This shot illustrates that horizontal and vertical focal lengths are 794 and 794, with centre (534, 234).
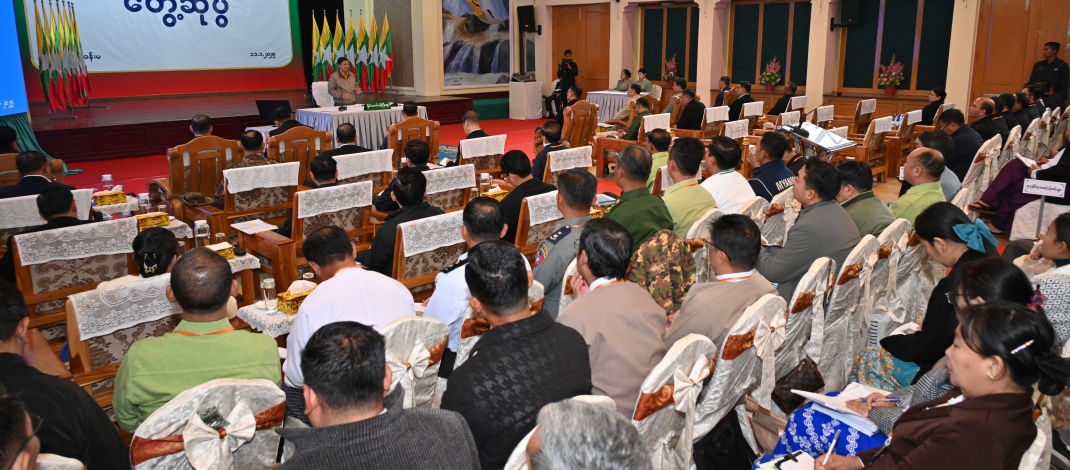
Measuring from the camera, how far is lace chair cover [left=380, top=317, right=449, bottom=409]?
2.46 metres

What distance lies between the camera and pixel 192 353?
2.37 metres

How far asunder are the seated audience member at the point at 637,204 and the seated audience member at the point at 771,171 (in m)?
1.43

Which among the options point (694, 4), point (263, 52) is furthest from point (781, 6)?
point (263, 52)

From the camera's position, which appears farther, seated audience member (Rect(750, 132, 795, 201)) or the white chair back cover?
the white chair back cover

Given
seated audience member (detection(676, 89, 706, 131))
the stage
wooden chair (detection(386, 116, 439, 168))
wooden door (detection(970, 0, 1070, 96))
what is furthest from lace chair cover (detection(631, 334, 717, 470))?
wooden door (detection(970, 0, 1070, 96))

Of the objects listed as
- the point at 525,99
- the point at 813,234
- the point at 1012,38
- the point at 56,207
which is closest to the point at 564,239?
the point at 813,234

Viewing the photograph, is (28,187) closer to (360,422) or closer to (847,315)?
(360,422)

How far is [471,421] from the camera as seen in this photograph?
6.86 ft

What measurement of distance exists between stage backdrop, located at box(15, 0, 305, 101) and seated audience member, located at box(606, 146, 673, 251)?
1012 cm

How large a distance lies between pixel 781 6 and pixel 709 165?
9795 mm

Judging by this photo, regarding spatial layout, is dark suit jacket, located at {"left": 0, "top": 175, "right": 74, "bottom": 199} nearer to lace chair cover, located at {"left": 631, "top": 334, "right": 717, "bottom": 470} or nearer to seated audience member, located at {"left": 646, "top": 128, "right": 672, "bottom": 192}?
seated audience member, located at {"left": 646, "top": 128, "right": 672, "bottom": 192}

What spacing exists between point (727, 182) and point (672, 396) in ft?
8.94

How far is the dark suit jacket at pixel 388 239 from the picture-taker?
4.16 meters

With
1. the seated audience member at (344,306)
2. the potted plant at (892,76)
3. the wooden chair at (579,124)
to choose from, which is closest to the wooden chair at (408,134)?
the wooden chair at (579,124)
